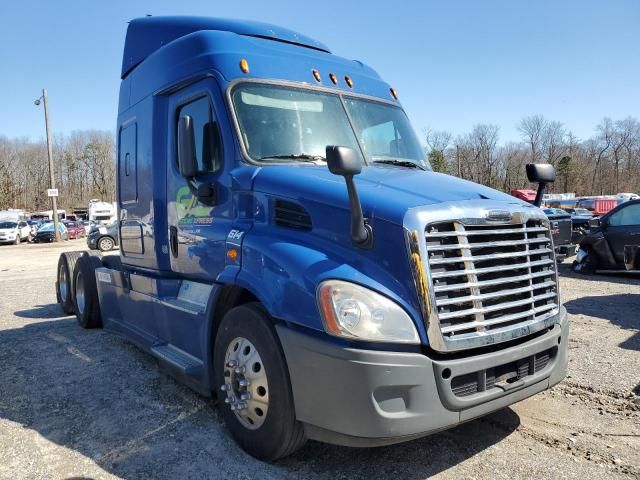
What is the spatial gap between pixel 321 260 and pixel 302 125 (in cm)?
141

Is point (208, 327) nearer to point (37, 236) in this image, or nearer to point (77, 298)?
point (77, 298)

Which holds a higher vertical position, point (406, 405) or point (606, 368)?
point (406, 405)

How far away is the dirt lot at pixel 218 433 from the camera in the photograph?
3.18 meters

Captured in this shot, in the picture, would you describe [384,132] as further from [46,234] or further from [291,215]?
[46,234]

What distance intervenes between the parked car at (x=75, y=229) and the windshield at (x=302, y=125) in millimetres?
40178

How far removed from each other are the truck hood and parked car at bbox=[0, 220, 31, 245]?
38174mm

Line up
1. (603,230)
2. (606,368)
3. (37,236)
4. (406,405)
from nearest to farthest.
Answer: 1. (406,405)
2. (606,368)
3. (603,230)
4. (37,236)

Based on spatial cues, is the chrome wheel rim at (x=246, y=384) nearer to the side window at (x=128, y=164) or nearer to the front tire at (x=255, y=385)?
the front tire at (x=255, y=385)

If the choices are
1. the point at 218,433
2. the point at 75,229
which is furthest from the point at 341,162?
the point at 75,229

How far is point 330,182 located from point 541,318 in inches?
65.0

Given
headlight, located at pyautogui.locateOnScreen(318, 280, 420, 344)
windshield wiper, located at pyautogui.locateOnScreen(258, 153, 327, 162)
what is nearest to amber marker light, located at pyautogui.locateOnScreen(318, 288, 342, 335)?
headlight, located at pyautogui.locateOnScreen(318, 280, 420, 344)

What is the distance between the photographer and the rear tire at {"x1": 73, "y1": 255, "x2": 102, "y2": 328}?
23.5 ft

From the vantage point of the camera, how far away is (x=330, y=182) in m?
3.28

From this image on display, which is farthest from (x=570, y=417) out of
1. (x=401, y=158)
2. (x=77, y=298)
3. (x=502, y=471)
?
(x=77, y=298)
